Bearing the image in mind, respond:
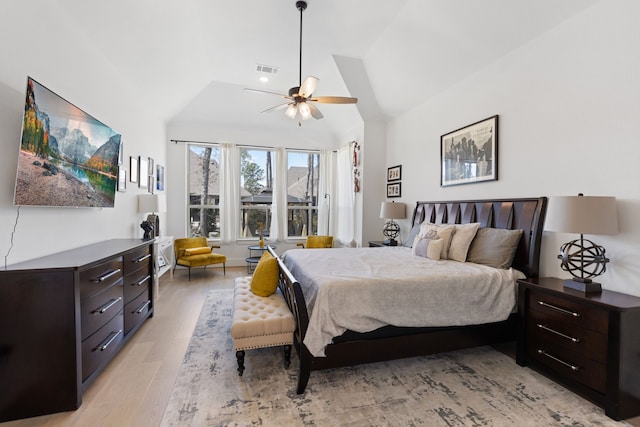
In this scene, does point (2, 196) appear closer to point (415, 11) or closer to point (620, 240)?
point (415, 11)

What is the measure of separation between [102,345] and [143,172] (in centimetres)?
290

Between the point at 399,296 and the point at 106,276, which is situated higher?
the point at 106,276

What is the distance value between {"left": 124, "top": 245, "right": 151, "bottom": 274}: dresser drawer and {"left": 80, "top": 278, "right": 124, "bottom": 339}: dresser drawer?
0.19m

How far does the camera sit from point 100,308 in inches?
89.3

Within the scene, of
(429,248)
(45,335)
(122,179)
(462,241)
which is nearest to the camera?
(45,335)

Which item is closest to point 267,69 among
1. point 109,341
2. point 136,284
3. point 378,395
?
point 136,284

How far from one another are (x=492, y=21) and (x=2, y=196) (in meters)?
4.30

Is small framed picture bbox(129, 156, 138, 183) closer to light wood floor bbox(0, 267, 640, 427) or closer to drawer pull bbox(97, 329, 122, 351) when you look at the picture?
light wood floor bbox(0, 267, 640, 427)

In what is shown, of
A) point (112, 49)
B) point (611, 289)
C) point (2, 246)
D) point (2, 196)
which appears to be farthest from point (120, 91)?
point (611, 289)

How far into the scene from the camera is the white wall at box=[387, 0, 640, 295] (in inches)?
88.4

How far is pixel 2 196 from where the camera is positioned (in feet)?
6.25

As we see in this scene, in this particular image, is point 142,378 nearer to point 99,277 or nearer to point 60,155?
point 99,277

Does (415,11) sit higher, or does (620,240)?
(415,11)

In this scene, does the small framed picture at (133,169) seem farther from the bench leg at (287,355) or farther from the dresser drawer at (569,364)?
the dresser drawer at (569,364)
